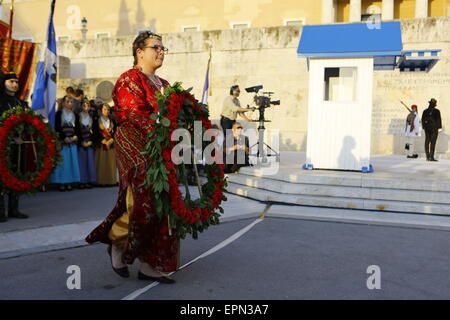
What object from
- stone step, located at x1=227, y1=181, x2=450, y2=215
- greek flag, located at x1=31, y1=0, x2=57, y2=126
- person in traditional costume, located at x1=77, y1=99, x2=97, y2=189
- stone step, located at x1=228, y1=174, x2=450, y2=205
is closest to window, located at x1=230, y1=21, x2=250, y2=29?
person in traditional costume, located at x1=77, y1=99, x2=97, y2=189

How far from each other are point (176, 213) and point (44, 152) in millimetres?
3747

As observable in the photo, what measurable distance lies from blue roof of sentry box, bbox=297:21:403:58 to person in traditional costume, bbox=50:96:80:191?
501cm

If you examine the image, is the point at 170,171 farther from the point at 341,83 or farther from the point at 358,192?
the point at 341,83

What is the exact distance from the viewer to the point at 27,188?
6117 mm

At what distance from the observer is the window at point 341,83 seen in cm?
905

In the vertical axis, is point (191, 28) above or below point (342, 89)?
above

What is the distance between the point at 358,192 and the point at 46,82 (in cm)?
634

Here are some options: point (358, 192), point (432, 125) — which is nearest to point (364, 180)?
point (358, 192)

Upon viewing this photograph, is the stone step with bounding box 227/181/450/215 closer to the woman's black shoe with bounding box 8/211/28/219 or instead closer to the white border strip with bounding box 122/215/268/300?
the white border strip with bounding box 122/215/268/300

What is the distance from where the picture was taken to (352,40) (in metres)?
8.92

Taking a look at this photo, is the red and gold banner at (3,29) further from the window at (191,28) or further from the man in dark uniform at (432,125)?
the window at (191,28)

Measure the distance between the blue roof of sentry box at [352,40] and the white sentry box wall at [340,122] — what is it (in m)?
0.26

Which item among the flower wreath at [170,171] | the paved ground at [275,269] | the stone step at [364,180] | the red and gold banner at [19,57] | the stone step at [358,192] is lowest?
the paved ground at [275,269]

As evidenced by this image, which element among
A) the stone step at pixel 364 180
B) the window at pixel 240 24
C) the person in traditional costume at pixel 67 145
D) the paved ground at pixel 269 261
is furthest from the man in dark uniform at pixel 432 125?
the window at pixel 240 24
